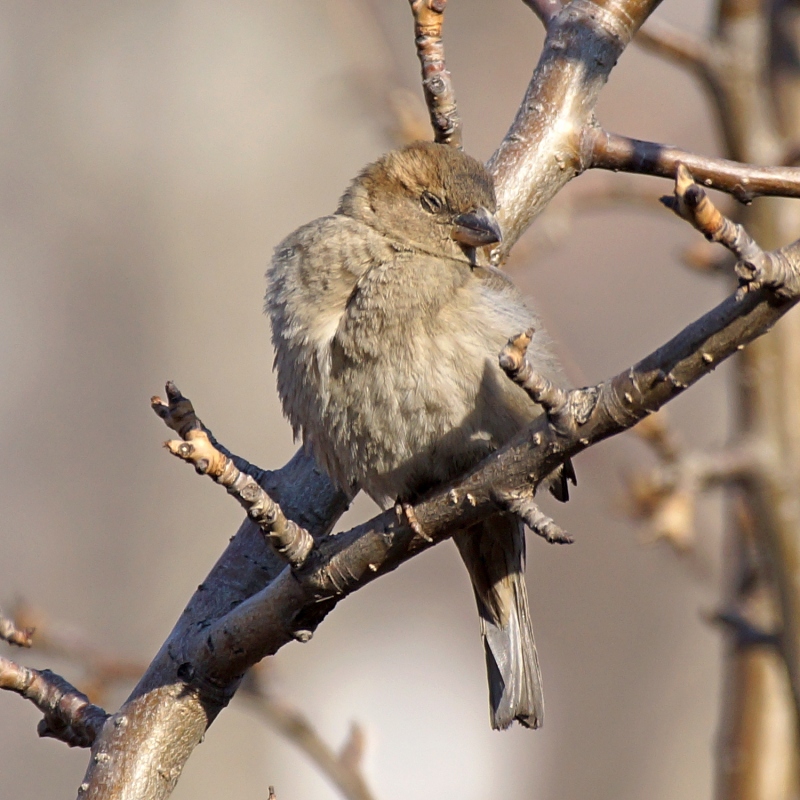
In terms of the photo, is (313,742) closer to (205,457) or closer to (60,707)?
(60,707)

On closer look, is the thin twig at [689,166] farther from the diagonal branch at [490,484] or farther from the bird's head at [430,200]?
the diagonal branch at [490,484]

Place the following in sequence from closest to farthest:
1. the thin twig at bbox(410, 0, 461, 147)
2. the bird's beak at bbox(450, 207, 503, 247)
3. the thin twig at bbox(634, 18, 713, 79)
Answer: the thin twig at bbox(410, 0, 461, 147), the bird's beak at bbox(450, 207, 503, 247), the thin twig at bbox(634, 18, 713, 79)

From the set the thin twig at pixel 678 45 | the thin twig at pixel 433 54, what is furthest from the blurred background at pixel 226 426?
the thin twig at pixel 433 54

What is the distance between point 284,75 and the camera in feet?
33.7

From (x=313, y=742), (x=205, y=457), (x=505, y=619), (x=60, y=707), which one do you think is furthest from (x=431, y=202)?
(x=60, y=707)

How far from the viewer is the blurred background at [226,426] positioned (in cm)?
807

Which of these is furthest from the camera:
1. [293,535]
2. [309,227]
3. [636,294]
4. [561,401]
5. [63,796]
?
[636,294]

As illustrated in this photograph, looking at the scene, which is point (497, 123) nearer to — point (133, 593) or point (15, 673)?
point (133, 593)

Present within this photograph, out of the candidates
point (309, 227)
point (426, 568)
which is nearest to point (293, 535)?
point (309, 227)

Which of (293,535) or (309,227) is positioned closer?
(293,535)

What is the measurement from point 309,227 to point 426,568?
7085 mm

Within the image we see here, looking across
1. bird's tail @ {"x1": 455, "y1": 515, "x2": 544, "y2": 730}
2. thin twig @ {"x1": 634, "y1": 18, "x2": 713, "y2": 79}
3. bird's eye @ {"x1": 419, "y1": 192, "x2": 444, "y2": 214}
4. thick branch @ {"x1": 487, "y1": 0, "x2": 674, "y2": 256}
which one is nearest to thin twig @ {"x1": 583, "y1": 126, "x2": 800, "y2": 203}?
thick branch @ {"x1": 487, "y1": 0, "x2": 674, "y2": 256}

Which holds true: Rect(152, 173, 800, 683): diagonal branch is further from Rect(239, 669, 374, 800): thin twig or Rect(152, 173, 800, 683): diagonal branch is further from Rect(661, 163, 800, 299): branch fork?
Rect(239, 669, 374, 800): thin twig

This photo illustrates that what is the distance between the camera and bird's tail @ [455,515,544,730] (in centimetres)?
319
